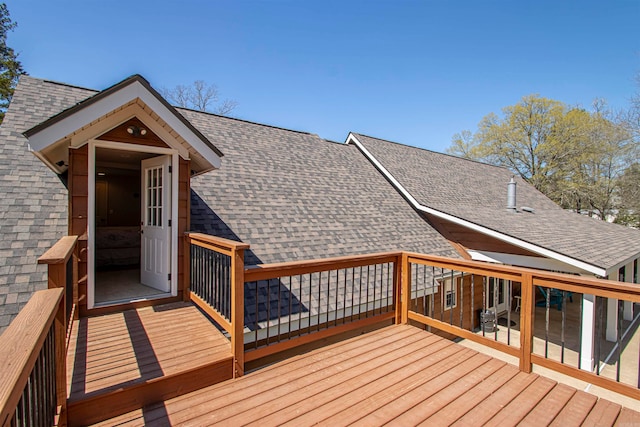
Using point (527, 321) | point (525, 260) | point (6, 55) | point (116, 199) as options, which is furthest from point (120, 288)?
point (6, 55)

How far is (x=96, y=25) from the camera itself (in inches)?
412

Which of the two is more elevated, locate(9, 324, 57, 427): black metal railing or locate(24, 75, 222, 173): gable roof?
locate(24, 75, 222, 173): gable roof

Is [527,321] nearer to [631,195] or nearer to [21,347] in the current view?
[21,347]

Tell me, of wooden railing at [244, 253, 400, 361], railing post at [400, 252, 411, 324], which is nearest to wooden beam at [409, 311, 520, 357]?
railing post at [400, 252, 411, 324]

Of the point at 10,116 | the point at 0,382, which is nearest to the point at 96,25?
the point at 10,116

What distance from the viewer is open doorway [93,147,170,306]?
191 inches

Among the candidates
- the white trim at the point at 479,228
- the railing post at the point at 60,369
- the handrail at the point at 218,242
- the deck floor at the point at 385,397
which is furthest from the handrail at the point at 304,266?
the white trim at the point at 479,228

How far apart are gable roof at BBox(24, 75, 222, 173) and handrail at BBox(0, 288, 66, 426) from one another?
2.42m

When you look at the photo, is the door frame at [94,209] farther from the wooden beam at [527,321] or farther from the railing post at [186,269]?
the wooden beam at [527,321]

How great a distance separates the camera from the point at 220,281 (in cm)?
358

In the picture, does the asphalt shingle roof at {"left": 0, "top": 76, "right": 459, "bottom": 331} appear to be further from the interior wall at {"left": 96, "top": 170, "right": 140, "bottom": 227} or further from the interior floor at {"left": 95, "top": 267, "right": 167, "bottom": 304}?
the interior wall at {"left": 96, "top": 170, "right": 140, "bottom": 227}

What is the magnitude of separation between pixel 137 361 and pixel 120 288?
8.89 ft

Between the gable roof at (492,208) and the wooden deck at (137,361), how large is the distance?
7536 mm

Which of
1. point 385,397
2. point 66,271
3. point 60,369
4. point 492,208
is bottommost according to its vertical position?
point 385,397
